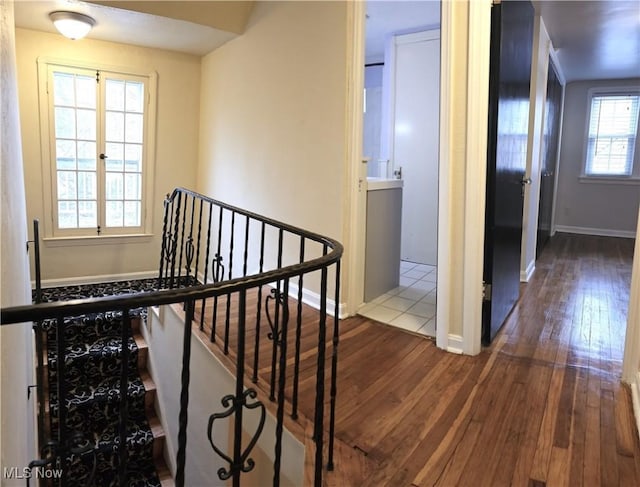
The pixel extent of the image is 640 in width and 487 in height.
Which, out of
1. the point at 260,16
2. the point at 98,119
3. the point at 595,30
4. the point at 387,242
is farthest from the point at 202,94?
the point at 595,30

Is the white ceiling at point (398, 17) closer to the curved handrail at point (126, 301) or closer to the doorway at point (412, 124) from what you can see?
the doorway at point (412, 124)

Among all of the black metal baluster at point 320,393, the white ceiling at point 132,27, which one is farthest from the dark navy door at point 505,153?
the white ceiling at point 132,27

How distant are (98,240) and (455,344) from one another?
3846mm

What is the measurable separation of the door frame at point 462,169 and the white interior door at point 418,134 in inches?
83.3

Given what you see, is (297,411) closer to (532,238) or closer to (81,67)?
(532,238)

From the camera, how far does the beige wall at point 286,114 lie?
10.3 feet

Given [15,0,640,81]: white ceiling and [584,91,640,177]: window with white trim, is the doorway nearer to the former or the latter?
[15,0,640,81]: white ceiling

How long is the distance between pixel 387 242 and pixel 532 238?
1.87 metres

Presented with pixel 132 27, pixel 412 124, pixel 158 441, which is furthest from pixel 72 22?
pixel 158 441

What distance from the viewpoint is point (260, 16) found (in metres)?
3.82

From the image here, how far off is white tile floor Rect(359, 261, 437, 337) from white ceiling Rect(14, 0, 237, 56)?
2.84 m

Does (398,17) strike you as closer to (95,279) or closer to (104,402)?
(95,279)

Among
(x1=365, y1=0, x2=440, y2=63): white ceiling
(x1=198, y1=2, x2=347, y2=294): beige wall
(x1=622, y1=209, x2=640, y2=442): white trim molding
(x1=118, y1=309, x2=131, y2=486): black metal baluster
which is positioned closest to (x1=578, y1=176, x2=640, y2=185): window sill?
→ (x1=365, y1=0, x2=440, y2=63): white ceiling

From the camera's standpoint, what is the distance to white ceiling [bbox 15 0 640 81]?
3.72m
